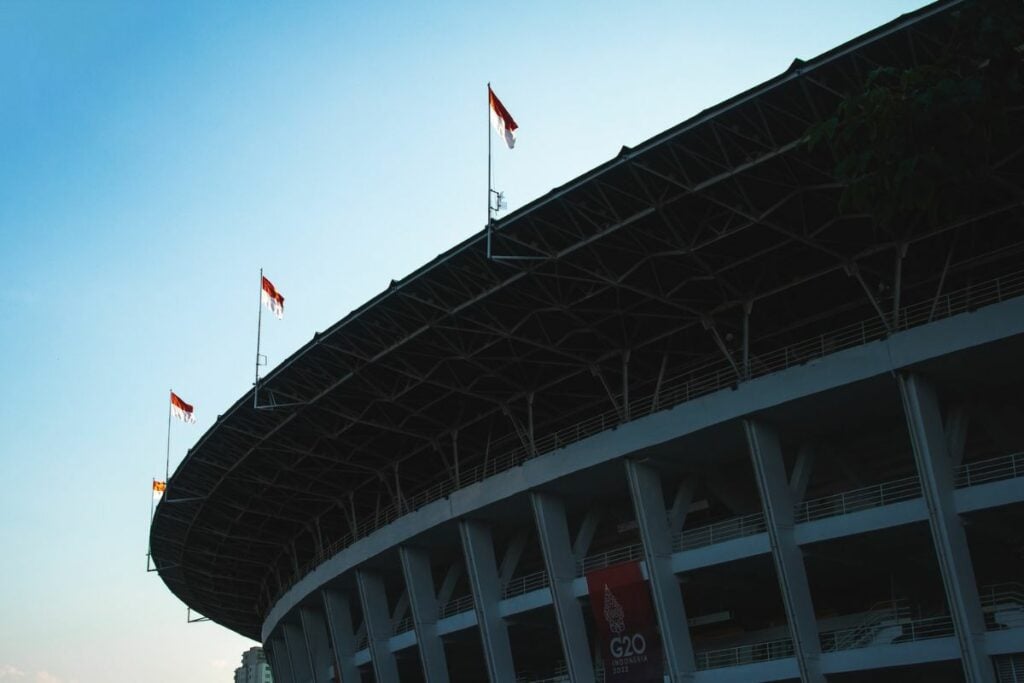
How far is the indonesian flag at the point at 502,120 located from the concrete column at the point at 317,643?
34768 mm

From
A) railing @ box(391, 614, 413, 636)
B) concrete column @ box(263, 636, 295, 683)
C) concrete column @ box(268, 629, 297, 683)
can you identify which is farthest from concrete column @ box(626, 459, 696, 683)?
concrete column @ box(268, 629, 297, 683)

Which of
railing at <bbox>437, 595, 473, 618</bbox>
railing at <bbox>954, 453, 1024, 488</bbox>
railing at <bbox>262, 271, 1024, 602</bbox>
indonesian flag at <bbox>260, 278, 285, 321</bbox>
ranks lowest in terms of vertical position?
railing at <bbox>437, 595, 473, 618</bbox>

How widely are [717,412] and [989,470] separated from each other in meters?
10.4

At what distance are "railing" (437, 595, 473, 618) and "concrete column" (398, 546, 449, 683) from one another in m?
0.67

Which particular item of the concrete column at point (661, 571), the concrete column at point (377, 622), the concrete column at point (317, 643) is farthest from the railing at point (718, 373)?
the concrete column at point (317, 643)

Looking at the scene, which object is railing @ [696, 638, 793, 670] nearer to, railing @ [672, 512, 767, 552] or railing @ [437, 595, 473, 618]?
railing @ [672, 512, 767, 552]

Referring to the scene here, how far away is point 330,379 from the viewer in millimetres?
46375

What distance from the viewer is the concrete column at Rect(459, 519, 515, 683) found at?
1754 inches

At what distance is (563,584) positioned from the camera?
139 ft

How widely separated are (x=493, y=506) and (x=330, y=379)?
8635mm

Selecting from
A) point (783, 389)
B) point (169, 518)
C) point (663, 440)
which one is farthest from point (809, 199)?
point (169, 518)

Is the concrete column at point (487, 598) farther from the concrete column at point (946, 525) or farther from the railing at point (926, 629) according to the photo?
the concrete column at point (946, 525)

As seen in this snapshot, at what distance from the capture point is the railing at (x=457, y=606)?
50.5 meters

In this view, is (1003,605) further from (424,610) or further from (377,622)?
(377,622)
